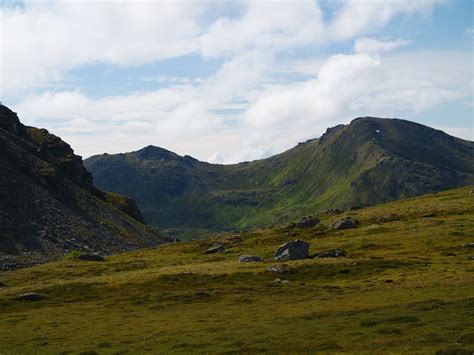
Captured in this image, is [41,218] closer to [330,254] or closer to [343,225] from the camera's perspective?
[343,225]

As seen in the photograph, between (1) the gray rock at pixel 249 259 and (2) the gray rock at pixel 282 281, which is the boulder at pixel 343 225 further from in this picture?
(2) the gray rock at pixel 282 281

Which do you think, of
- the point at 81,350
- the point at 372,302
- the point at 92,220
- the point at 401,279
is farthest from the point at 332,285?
the point at 92,220

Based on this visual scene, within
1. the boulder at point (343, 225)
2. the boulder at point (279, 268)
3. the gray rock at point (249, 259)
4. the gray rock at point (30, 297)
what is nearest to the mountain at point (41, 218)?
the gray rock at point (30, 297)

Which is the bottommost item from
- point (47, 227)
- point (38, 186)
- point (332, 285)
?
point (332, 285)

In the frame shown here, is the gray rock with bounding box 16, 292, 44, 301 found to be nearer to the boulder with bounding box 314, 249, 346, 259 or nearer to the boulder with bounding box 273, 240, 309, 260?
the boulder with bounding box 273, 240, 309, 260

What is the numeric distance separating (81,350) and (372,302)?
112ft

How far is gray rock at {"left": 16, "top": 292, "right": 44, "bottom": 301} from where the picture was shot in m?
75.9

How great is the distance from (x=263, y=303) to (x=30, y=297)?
39102mm

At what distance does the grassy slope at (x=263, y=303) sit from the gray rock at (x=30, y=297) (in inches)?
65.1

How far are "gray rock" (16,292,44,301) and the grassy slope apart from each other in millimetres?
1655

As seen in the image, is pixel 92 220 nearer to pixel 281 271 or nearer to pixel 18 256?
pixel 18 256

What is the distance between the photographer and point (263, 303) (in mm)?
64562

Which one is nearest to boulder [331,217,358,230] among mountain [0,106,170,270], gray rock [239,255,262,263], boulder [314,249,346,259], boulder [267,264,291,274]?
boulder [314,249,346,259]

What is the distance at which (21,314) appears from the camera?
220 ft
